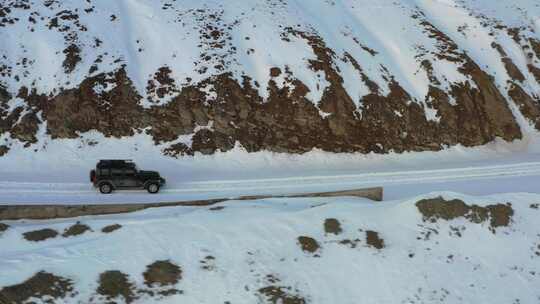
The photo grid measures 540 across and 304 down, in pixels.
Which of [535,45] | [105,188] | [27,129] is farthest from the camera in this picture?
[535,45]

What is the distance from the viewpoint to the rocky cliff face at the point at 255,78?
24.2 metres

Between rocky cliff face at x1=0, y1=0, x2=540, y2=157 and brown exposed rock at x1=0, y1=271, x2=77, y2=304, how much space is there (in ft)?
37.4

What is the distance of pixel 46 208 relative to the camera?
53.1 feet

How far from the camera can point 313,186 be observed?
2080 cm

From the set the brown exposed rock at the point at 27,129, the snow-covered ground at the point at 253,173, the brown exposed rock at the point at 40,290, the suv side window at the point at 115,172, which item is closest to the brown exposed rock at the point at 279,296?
the brown exposed rock at the point at 40,290

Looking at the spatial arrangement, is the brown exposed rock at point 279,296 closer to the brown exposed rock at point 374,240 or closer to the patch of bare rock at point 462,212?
the brown exposed rock at point 374,240

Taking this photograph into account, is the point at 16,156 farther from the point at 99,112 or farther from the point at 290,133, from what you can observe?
the point at 290,133

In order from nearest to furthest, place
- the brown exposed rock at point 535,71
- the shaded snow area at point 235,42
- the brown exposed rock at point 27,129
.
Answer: the brown exposed rock at point 27,129 < the shaded snow area at point 235,42 < the brown exposed rock at point 535,71

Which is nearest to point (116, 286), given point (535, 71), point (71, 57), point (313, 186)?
point (313, 186)

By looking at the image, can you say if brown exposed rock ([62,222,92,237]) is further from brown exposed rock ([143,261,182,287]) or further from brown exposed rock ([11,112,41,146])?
brown exposed rock ([11,112,41,146])

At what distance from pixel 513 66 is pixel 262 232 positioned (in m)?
24.5

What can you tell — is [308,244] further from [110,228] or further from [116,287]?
[110,228]

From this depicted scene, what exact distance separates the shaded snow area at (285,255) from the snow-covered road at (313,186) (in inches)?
117

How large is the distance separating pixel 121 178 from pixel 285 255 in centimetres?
873
